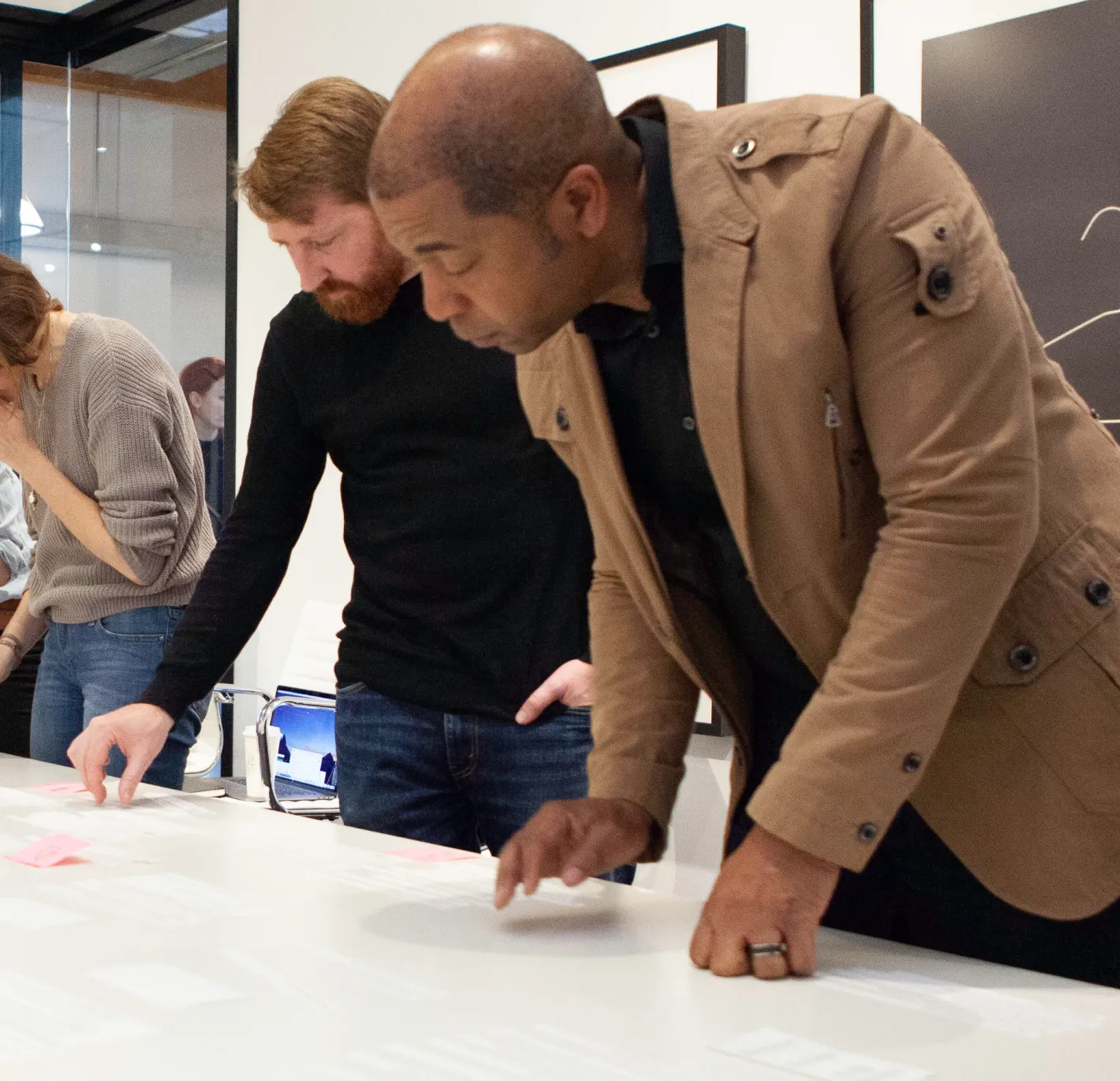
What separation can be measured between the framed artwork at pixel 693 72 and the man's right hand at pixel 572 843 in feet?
5.07

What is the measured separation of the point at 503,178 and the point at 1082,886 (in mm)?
625

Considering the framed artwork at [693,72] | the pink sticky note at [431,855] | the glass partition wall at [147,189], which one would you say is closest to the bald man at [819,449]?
the pink sticky note at [431,855]

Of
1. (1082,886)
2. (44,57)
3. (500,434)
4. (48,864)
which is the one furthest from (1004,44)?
(44,57)

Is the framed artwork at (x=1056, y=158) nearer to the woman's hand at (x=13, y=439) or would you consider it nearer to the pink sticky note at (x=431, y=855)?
the pink sticky note at (x=431, y=855)

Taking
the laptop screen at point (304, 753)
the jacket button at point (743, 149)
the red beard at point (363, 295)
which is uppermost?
the jacket button at point (743, 149)

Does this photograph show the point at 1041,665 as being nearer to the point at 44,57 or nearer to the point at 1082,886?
the point at 1082,886

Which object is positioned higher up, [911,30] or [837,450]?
[911,30]

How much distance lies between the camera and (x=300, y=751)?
3.19 m

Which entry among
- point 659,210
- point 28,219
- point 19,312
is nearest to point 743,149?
Result: point 659,210

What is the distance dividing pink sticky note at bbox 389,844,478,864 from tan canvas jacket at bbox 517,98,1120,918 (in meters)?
0.37

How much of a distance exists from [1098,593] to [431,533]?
0.92 metres

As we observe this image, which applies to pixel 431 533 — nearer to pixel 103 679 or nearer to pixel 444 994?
pixel 103 679

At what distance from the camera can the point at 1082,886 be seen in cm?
104

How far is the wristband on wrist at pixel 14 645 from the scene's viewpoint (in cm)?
241
